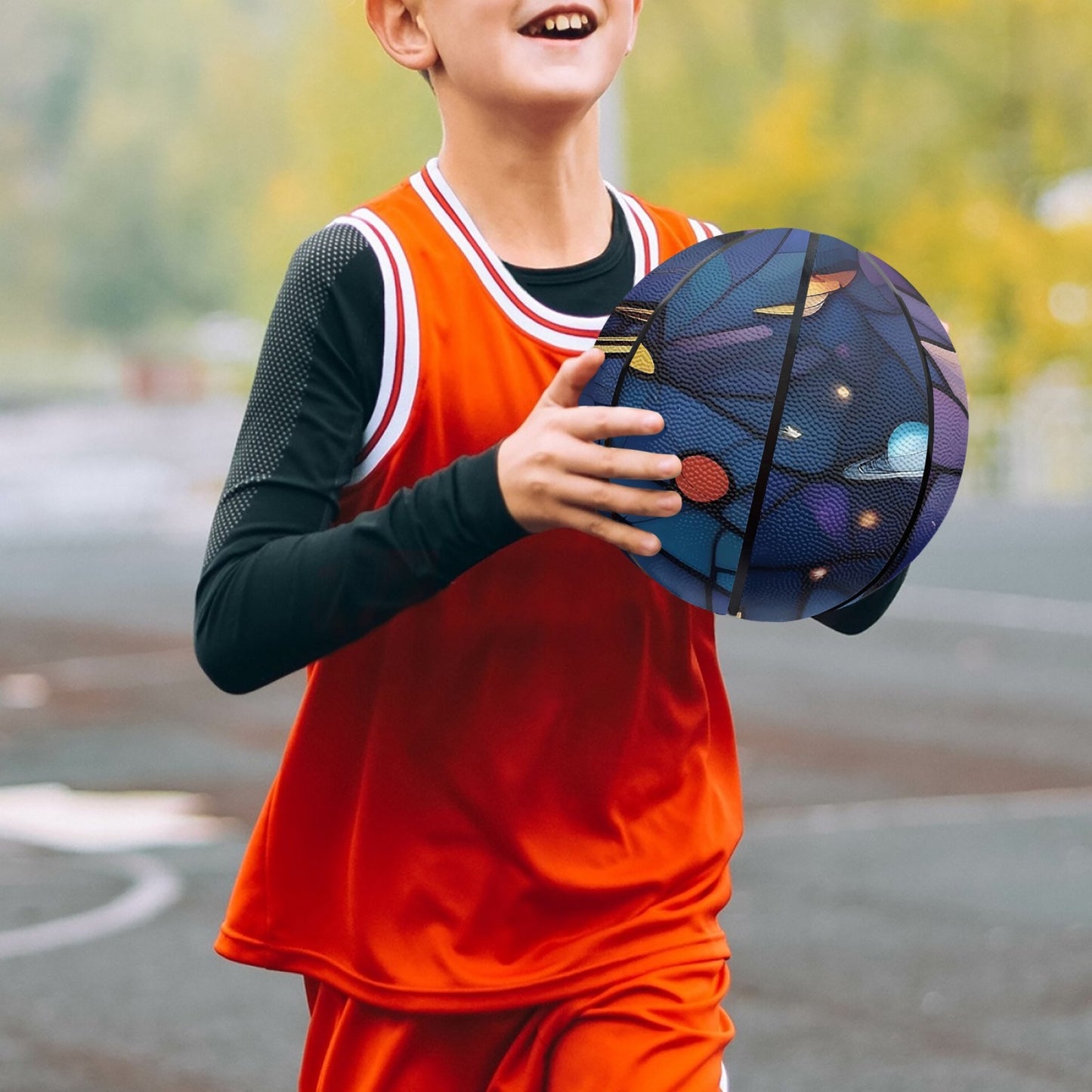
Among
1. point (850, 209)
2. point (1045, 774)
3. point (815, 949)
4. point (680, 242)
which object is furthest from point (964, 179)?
point (680, 242)

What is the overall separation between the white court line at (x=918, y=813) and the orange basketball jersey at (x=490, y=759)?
5763mm

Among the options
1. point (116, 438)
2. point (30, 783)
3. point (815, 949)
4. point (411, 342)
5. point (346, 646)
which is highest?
point (411, 342)

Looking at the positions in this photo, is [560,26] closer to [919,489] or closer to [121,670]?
[919,489]

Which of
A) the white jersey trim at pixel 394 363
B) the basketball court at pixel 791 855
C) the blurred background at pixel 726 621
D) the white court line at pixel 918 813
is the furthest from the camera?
the white court line at pixel 918 813

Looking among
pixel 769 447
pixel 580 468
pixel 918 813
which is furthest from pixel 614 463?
pixel 918 813

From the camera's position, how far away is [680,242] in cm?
291

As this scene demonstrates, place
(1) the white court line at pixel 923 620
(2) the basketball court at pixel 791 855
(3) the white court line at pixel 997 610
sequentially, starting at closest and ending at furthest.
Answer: (2) the basketball court at pixel 791 855
(1) the white court line at pixel 923 620
(3) the white court line at pixel 997 610

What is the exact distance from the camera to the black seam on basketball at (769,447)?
8.11 feet

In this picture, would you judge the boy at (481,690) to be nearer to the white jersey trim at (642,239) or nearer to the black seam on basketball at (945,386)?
the white jersey trim at (642,239)

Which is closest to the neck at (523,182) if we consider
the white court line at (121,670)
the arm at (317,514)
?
the arm at (317,514)

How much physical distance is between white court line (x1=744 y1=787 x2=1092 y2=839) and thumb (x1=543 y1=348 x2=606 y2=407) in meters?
6.27

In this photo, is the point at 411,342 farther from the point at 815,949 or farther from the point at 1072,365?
the point at 1072,365

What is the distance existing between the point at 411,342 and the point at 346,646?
15.1 inches

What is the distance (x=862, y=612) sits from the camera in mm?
2877
